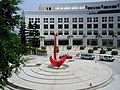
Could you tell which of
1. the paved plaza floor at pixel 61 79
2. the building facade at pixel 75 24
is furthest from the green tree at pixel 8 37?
the building facade at pixel 75 24

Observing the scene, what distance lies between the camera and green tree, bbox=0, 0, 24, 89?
12.0 meters

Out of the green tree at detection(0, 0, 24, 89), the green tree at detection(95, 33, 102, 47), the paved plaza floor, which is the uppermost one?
the green tree at detection(0, 0, 24, 89)

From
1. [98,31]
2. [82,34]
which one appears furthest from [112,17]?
[82,34]

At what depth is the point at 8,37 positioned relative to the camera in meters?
12.7

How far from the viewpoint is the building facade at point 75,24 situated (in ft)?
259

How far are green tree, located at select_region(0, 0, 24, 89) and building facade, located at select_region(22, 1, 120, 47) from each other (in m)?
67.0

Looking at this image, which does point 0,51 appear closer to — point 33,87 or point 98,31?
point 33,87

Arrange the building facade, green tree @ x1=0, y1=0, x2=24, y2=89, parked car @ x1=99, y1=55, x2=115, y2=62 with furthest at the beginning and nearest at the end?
the building facade
parked car @ x1=99, y1=55, x2=115, y2=62
green tree @ x1=0, y1=0, x2=24, y2=89

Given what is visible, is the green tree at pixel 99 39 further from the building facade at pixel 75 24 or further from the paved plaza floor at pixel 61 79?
the paved plaza floor at pixel 61 79

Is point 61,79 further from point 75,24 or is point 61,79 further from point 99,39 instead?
point 75,24

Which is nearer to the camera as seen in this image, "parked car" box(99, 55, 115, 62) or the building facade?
"parked car" box(99, 55, 115, 62)

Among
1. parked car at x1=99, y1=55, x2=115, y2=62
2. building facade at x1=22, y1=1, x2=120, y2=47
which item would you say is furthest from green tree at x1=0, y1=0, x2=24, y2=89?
building facade at x1=22, y1=1, x2=120, y2=47

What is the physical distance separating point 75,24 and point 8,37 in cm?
6953

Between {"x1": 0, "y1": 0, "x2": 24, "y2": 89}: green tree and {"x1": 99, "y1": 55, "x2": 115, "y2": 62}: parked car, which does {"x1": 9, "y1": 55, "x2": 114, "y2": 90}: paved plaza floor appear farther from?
{"x1": 99, "y1": 55, "x2": 115, "y2": 62}: parked car
